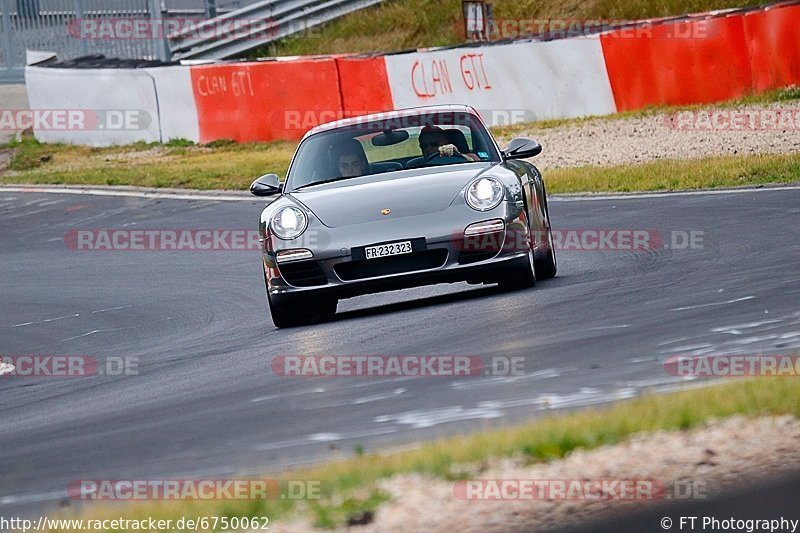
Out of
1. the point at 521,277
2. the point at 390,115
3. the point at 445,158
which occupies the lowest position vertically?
the point at 521,277

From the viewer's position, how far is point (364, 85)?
86.4ft

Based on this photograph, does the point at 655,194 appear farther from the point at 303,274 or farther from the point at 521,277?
the point at 303,274

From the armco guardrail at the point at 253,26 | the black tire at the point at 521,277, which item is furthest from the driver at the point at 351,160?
the armco guardrail at the point at 253,26

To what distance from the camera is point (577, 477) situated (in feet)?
16.8

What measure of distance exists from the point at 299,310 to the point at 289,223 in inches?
24.1

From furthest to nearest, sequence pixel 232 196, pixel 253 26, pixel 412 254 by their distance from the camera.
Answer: pixel 253 26, pixel 232 196, pixel 412 254

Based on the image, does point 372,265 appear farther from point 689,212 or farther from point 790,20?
point 790,20

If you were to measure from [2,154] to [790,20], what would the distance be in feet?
52.0

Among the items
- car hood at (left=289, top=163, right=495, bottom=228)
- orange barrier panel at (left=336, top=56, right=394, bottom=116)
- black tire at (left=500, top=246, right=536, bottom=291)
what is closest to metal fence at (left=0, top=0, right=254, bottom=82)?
orange barrier panel at (left=336, top=56, right=394, bottom=116)

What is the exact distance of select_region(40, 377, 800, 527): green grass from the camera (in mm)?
5082

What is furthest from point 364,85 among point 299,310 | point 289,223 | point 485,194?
point 485,194

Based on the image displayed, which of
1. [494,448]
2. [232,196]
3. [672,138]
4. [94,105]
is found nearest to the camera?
[494,448]

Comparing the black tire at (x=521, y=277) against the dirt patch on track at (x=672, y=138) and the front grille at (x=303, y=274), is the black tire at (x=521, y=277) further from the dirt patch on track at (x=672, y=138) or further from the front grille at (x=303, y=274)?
the dirt patch on track at (x=672, y=138)

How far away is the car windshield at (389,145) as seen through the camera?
36.7ft
